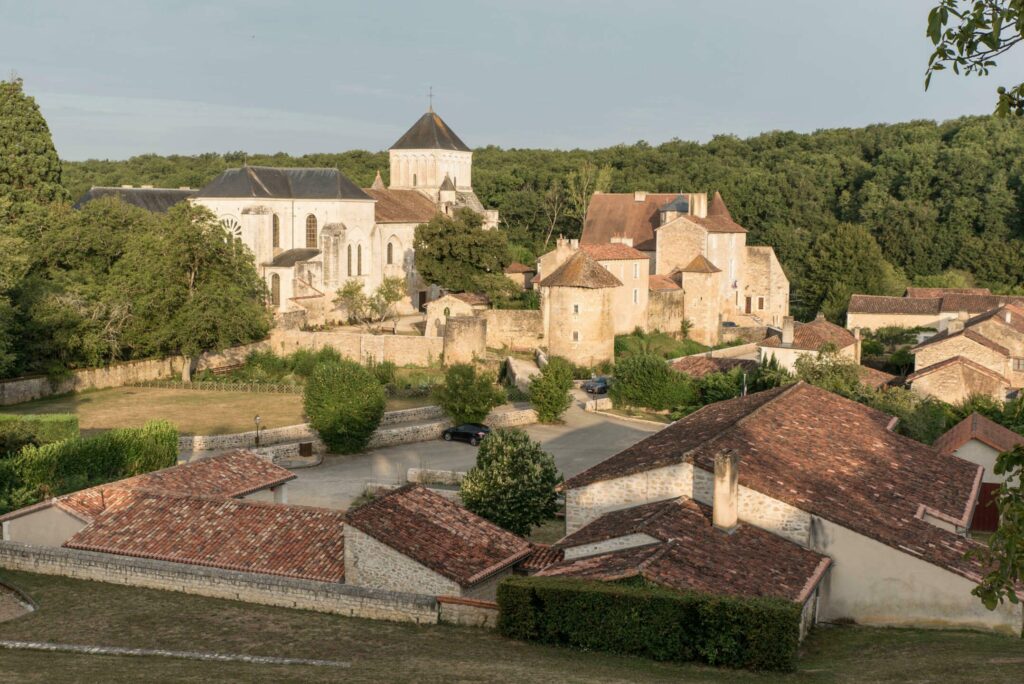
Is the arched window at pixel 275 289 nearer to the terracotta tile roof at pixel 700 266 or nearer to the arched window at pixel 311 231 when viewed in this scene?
the arched window at pixel 311 231

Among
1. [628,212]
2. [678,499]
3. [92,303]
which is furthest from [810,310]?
[678,499]

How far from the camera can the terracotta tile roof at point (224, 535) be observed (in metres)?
19.7

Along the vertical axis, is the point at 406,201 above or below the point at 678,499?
above

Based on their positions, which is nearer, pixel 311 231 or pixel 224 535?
pixel 224 535

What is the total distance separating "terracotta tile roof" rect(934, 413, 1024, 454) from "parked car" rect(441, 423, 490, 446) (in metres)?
14.1

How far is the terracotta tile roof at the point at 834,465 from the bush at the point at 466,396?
40.1 feet

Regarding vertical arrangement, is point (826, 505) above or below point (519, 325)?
below

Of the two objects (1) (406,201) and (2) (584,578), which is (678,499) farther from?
(1) (406,201)

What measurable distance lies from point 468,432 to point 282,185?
97.9 ft

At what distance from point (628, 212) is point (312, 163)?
5199 cm

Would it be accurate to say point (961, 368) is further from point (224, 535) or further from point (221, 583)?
point (221, 583)

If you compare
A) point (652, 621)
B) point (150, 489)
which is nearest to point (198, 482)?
point (150, 489)

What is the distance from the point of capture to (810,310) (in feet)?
228

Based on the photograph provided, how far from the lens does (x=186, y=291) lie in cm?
4975
